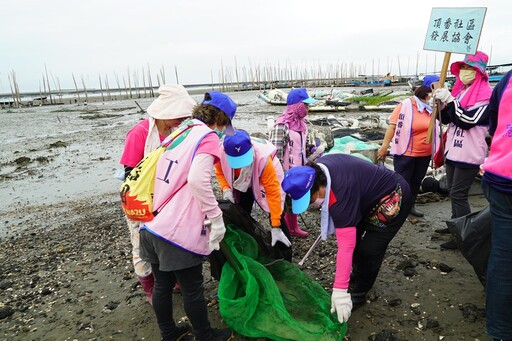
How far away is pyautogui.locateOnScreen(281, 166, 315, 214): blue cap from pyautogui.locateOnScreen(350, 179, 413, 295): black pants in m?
0.86

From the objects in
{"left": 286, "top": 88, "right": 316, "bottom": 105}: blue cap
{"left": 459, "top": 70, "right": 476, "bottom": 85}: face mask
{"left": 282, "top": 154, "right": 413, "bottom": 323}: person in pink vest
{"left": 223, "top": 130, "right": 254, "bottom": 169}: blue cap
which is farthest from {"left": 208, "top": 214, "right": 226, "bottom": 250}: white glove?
{"left": 459, "top": 70, "right": 476, "bottom": 85}: face mask

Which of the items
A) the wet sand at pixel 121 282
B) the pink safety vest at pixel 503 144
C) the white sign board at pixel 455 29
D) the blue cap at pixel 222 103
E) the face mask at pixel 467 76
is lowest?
the wet sand at pixel 121 282

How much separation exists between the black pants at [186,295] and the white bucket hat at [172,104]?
109cm

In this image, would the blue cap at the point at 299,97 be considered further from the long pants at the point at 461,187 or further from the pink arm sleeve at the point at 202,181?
the pink arm sleeve at the point at 202,181

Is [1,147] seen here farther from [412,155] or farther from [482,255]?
[482,255]

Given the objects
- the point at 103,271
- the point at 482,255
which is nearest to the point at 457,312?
the point at 482,255

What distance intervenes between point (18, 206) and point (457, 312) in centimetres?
759

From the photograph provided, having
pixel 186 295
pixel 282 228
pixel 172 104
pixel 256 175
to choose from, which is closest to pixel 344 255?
pixel 186 295

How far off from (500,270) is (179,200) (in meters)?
1.89

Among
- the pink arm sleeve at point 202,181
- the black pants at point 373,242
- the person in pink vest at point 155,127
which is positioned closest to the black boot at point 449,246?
the black pants at point 373,242

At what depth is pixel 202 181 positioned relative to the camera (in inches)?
79.5

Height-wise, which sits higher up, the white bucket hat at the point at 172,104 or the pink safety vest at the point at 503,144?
the white bucket hat at the point at 172,104

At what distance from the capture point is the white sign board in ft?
9.65

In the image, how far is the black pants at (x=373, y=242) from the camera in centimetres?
265
